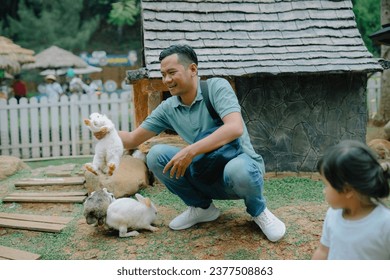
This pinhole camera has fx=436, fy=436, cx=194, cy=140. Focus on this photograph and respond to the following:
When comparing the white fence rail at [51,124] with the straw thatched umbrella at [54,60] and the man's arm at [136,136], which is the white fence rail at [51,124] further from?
the straw thatched umbrella at [54,60]

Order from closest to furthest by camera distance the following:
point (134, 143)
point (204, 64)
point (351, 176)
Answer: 1. point (351, 176)
2. point (134, 143)
3. point (204, 64)

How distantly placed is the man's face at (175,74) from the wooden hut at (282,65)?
86.2 inches

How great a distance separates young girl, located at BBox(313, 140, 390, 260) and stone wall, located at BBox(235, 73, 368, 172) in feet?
11.9

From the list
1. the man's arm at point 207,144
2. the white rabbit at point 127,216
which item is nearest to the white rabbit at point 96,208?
the white rabbit at point 127,216

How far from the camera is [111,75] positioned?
2441cm

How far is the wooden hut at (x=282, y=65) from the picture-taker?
5.39m

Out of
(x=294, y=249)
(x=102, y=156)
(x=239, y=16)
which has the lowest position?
(x=294, y=249)

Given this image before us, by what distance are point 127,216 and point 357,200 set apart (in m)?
1.85

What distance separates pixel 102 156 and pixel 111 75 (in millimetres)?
21350

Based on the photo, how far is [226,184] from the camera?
3.05 meters

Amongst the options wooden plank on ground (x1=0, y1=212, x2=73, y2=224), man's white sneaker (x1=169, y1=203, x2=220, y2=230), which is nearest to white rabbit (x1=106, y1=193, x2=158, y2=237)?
man's white sneaker (x1=169, y1=203, x2=220, y2=230)

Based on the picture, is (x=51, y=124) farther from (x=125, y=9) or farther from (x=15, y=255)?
(x=125, y=9)
